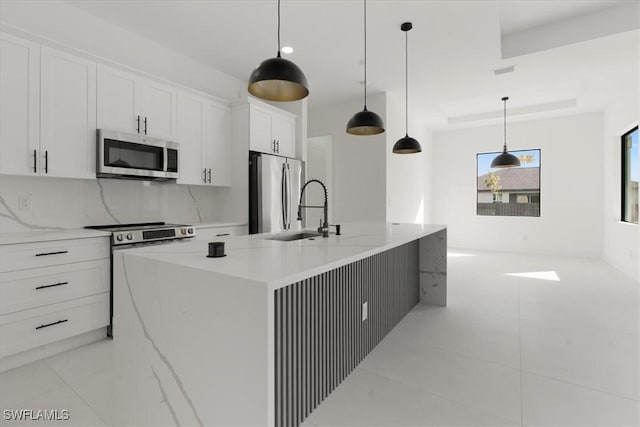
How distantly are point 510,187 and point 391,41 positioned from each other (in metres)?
5.29

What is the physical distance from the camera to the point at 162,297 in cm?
137

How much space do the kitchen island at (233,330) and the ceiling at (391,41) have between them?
2.30 metres

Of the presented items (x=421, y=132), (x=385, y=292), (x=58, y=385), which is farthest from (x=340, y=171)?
(x=58, y=385)

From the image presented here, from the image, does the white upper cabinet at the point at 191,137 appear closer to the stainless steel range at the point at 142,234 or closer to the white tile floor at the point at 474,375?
the stainless steel range at the point at 142,234

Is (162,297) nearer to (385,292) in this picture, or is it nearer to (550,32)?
(385,292)

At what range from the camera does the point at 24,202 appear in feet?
8.79

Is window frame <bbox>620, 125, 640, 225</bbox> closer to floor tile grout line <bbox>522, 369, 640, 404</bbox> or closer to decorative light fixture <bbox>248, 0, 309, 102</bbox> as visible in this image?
floor tile grout line <bbox>522, 369, 640, 404</bbox>

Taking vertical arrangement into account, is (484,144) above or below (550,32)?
below

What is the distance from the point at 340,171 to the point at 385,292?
3.24m

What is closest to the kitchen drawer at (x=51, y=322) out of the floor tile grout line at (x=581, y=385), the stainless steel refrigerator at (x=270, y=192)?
the stainless steel refrigerator at (x=270, y=192)

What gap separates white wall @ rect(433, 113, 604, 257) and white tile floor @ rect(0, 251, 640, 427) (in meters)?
3.67

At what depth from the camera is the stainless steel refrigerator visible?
3.99 meters

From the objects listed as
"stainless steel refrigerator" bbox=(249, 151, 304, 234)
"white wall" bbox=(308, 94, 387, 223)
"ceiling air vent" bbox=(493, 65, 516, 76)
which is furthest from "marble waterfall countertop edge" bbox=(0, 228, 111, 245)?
"ceiling air vent" bbox=(493, 65, 516, 76)

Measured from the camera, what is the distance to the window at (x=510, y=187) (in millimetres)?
7030
